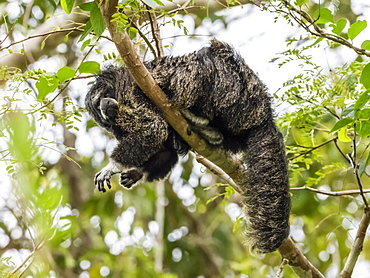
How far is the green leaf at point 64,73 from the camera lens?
3502 mm

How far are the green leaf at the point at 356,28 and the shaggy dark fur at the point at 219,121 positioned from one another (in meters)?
0.88

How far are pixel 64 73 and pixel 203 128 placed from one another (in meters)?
1.17

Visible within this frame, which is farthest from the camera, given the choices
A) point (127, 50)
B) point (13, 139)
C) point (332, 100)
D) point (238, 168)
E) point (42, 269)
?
point (238, 168)

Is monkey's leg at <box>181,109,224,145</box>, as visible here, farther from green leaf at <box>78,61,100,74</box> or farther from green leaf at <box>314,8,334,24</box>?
green leaf at <box>314,8,334,24</box>

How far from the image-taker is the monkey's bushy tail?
3.87 meters

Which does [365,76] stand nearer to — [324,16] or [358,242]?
[324,16]

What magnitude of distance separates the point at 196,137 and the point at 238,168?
0.49m

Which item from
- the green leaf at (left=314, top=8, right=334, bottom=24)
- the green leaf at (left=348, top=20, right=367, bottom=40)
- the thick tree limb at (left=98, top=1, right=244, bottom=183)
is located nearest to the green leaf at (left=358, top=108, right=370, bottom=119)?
the green leaf at (left=348, top=20, right=367, bottom=40)

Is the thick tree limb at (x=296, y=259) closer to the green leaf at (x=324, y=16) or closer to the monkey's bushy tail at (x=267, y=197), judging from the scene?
the monkey's bushy tail at (x=267, y=197)

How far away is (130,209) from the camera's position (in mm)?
8570

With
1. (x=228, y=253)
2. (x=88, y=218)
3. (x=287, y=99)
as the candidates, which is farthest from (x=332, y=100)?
(x=88, y=218)

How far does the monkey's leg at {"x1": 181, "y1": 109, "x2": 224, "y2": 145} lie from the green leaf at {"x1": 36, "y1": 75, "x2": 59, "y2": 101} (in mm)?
1009

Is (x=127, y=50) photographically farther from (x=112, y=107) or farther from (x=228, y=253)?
(x=228, y=253)

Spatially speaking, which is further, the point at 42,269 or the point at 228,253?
the point at 228,253
